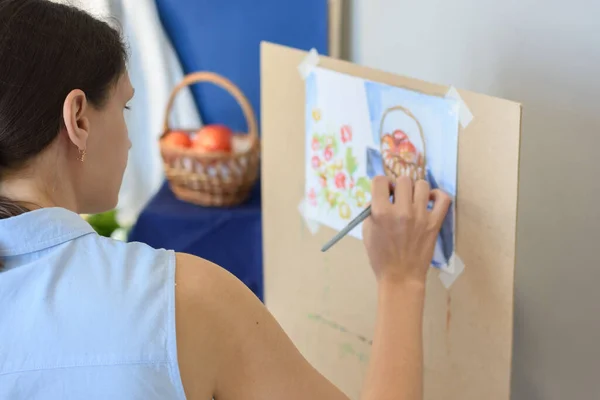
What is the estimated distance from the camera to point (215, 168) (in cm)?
167

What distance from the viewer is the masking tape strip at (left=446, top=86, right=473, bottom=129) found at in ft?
2.96

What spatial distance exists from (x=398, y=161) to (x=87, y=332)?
477 mm

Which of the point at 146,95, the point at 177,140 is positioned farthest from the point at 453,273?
the point at 146,95

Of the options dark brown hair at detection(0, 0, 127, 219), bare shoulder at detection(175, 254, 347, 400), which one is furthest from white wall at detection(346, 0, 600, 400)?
dark brown hair at detection(0, 0, 127, 219)

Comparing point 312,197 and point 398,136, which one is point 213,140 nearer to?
point 312,197

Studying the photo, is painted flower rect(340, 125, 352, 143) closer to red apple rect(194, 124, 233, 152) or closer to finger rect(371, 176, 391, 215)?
finger rect(371, 176, 391, 215)

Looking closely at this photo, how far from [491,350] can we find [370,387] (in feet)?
0.65

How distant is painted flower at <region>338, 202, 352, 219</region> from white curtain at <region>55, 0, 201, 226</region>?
33.2 inches

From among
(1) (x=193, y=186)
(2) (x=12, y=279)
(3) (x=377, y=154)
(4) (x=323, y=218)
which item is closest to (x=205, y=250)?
(1) (x=193, y=186)

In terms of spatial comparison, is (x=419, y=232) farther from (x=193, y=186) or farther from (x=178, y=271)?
(x=193, y=186)

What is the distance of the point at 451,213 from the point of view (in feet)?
3.17

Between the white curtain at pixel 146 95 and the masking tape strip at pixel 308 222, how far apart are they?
74 centimetres

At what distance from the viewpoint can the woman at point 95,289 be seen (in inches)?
27.6

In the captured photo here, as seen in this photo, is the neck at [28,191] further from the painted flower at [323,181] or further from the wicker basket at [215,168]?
the wicker basket at [215,168]
